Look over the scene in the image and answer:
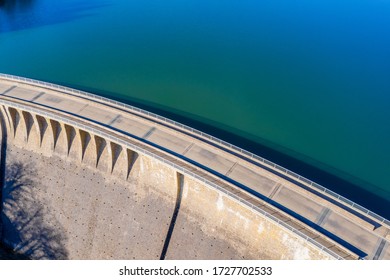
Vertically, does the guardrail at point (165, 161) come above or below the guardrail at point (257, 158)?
below

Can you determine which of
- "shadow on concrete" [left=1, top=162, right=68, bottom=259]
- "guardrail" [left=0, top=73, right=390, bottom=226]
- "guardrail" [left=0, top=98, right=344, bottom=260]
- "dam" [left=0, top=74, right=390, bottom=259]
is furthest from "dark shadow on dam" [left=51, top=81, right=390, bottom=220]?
"shadow on concrete" [left=1, top=162, right=68, bottom=259]

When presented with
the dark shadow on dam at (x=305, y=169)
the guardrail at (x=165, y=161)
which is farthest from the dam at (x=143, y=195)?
the dark shadow on dam at (x=305, y=169)

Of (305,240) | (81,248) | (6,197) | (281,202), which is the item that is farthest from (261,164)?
(6,197)

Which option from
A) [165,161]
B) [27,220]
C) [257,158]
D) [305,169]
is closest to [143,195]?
[165,161]

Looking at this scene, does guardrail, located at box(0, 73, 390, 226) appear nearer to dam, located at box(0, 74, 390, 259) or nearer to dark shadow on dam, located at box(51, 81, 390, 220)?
dam, located at box(0, 74, 390, 259)

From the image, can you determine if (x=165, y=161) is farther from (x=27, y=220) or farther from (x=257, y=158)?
(x=27, y=220)

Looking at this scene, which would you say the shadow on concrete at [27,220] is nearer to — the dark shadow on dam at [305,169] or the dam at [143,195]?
the dam at [143,195]

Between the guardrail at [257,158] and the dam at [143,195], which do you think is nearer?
the guardrail at [257,158]
